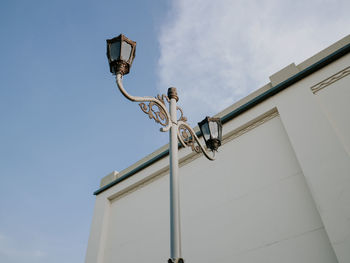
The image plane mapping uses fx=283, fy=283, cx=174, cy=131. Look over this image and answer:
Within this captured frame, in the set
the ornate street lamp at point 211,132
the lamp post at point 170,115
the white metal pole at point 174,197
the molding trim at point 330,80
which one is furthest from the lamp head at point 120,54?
the molding trim at point 330,80

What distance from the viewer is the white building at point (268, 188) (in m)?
4.68

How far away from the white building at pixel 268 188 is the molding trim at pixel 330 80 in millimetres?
18

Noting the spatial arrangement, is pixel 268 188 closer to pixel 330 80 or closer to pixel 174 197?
pixel 330 80

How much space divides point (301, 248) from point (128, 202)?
502 centimetres

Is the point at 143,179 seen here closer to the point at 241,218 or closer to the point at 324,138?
the point at 241,218

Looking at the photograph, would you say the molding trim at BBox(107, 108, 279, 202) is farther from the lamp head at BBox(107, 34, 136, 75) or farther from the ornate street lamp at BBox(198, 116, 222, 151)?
the lamp head at BBox(107, 34, 136, 75)

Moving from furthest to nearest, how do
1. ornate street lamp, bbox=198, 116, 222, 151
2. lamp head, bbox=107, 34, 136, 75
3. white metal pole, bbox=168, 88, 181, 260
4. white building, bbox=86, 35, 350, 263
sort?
white building, bbox=86, 35, 350, 263 → ornate street lamp, bbox=198, 116, 222, 151 → lamp head, bbox=107, 34, 136, 75 → white metal pole, bbox=168, 88, 181, 260

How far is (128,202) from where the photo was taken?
8297 millimetres

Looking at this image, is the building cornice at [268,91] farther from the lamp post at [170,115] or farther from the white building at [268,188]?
the lamp post at [170,115]

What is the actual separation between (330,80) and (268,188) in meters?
2.60

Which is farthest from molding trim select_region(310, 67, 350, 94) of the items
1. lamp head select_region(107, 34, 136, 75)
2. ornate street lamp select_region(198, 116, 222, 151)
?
lamp head select_region(107, 34, 136, 75)

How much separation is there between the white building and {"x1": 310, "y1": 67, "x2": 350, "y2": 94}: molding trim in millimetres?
18

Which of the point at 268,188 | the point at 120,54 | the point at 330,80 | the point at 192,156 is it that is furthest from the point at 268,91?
the point at 120,54

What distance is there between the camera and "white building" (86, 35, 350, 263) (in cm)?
468
